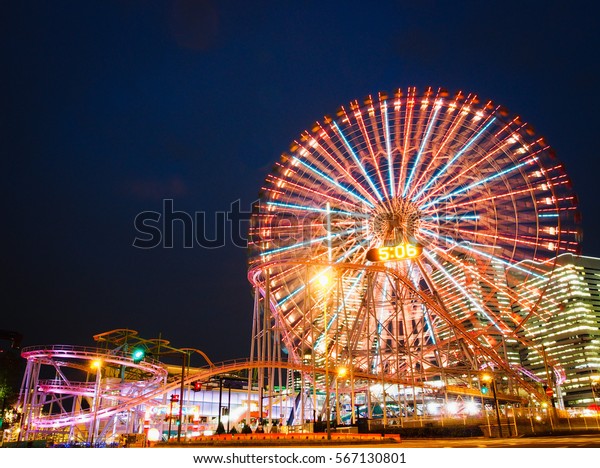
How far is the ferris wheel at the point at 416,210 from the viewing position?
35.0 meters

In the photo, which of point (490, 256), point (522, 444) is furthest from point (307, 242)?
point (522, 444)

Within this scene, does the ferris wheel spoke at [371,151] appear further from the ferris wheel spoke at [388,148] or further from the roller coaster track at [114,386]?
the roller coaster track at [114,386]

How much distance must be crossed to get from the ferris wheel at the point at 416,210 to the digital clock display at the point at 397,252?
103 mm

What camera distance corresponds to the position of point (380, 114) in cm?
3794

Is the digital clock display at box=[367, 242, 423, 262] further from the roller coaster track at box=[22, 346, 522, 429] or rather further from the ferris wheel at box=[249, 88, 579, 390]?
the roller coaster track at box=[22, 346, 522, 429]

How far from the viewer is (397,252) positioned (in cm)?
3550

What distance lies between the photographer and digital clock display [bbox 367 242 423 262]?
116ft

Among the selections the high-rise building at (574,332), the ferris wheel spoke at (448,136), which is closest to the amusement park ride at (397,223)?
the ferris wheel spoke at (448,136)

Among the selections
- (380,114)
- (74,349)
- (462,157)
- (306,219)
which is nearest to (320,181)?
(306,219)

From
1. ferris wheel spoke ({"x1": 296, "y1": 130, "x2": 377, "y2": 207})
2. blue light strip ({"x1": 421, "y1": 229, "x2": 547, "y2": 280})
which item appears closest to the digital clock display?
blue light strip ({"x1": 421, "y1": 229, "x2": 547, "y2": 280})
